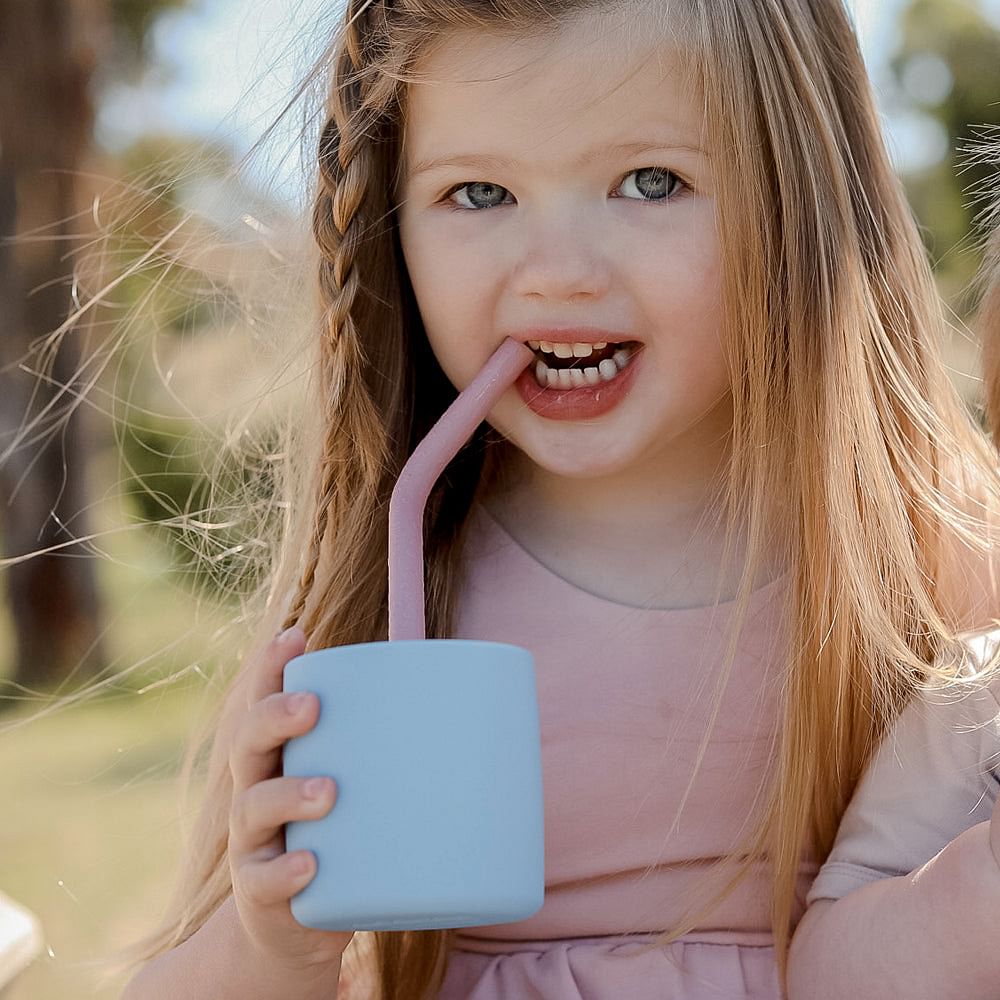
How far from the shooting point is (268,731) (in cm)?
93

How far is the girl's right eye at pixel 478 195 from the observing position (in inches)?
49.3

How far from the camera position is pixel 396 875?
85cm

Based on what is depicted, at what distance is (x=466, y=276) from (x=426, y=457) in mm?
242

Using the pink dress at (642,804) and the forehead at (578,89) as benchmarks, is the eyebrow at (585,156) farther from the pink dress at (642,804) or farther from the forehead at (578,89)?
the pink dress at (642,804)

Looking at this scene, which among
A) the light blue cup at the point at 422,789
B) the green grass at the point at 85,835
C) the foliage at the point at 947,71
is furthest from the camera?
the foliage at the point at 947,71

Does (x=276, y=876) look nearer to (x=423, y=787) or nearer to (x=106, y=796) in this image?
(x=423, y=787)

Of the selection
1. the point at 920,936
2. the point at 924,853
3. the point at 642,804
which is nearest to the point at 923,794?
the point at 924,853

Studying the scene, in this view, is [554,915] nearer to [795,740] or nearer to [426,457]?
[795,740]

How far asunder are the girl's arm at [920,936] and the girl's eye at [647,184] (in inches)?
21.3

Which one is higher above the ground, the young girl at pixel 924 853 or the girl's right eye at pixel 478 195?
the girl's right eye at pixel 478 195

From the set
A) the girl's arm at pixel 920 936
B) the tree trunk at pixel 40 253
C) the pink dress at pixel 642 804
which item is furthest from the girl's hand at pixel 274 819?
the tree trunk at pixel 40 253

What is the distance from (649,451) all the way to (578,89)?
12.7 inches

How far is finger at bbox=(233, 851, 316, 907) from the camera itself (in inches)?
35.3

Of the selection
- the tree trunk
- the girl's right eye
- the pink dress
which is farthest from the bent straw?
the tree trunk
